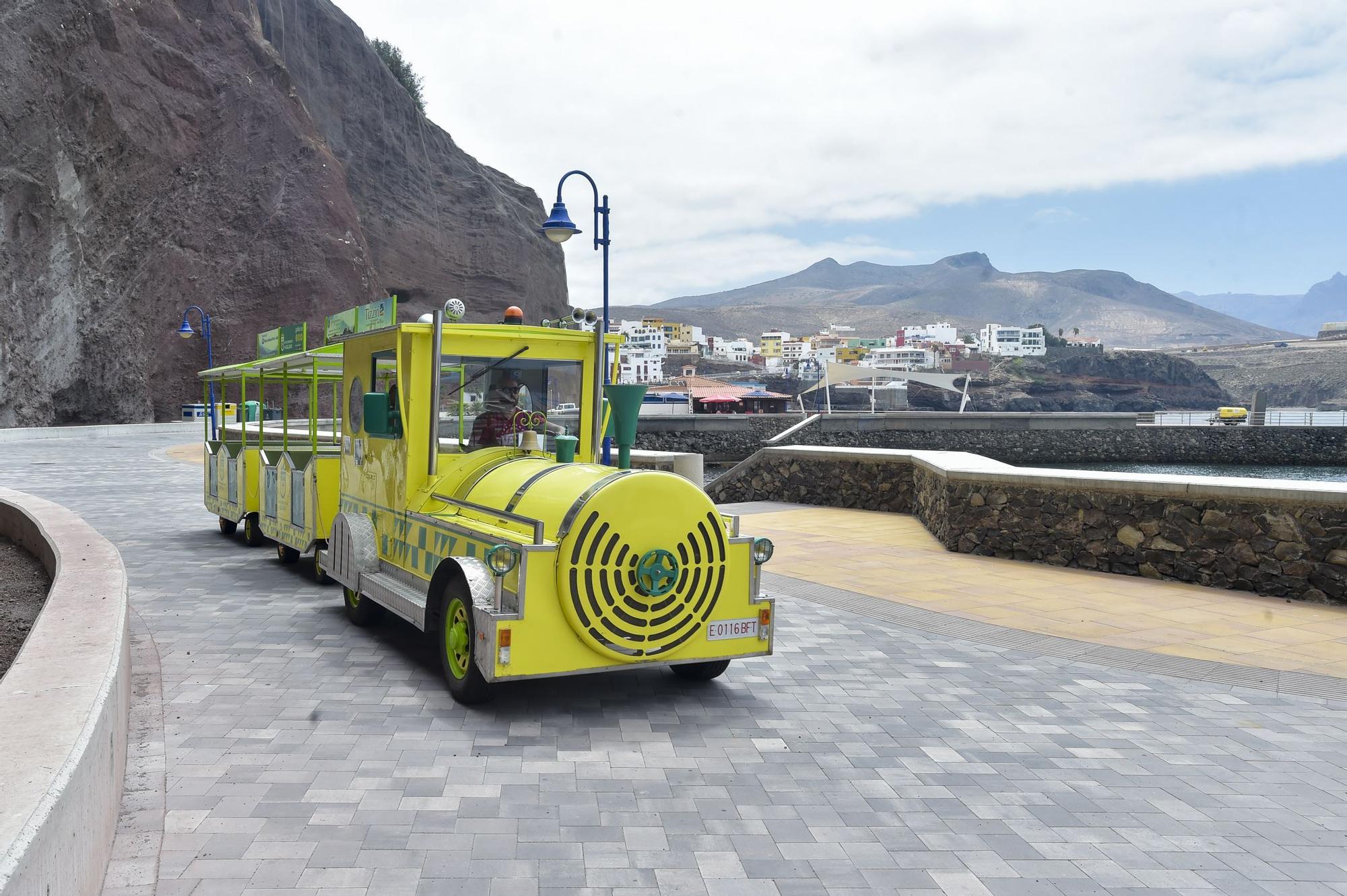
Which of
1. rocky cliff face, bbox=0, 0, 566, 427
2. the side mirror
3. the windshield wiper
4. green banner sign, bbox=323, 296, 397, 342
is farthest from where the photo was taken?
rocky cliff face, bbox=0, 0, 566, 427

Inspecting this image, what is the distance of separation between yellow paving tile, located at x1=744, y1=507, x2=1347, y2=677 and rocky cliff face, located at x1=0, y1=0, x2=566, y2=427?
149ft

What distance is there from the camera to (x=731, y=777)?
4.76 m

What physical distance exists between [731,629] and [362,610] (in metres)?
3.17

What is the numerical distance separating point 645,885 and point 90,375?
174 feet

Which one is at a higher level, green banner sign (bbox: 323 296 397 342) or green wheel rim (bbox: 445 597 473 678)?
green banner sign (bbox: 323 296 397 342)

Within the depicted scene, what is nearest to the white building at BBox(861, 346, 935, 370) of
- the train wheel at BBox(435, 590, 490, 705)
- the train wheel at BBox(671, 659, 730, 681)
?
the train wheel at BBox(671, 659, 730, 681)

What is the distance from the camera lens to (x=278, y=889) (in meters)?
3.55

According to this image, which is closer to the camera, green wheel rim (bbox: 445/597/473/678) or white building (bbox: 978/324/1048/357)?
green wheel rim (bbox: 445/597/473/678)

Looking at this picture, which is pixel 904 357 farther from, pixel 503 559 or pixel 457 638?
pixel 503 559

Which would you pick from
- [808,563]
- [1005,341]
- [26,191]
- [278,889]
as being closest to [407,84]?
[26,191]

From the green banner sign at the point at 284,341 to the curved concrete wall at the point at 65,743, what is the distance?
16.6ft

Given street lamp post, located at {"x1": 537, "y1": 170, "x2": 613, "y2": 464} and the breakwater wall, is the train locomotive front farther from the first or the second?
the breakwater wall

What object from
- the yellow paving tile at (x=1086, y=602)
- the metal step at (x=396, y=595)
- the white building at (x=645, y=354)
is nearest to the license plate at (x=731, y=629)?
the metal step at (x=396, y=595)

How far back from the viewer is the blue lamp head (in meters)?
12.4
